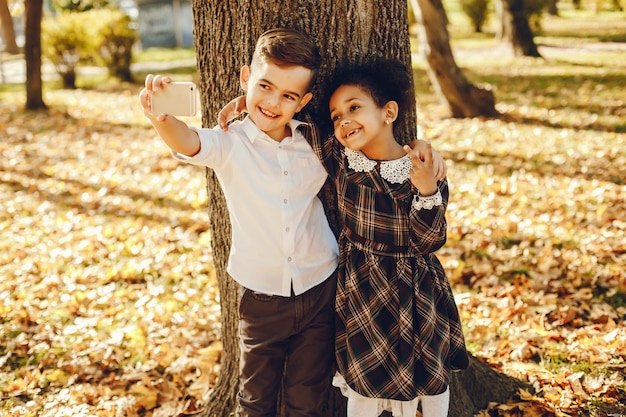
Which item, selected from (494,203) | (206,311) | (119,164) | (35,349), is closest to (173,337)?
(206,311)

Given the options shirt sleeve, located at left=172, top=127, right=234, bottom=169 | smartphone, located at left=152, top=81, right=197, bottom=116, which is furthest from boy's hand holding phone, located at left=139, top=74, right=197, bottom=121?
shirt sleeve, located at left=172, top=127, right=234, bottom=169

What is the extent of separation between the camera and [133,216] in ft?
21.8

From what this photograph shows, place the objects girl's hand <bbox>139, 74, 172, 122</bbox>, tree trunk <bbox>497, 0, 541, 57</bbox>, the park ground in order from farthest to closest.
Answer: tree trunk <bbox>497, 0, 541, 57</bbox>
the park ground
girl's hand <bbox>139, 74, 172, 122</bbox>

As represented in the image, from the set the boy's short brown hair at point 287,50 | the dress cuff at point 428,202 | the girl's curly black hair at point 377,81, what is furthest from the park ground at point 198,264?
the boy's short brown hair at point 287,50

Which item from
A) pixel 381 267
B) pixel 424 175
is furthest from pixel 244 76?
pixel 381 267

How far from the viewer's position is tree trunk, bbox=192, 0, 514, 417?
2.62 m

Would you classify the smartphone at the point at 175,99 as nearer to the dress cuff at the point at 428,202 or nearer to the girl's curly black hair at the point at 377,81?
the girl's curly black hair at the point at 377,81

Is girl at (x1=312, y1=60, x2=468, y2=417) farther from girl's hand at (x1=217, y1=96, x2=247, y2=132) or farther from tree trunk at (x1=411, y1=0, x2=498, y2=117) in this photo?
tree trunk at (x1=411, y1=0, x2=498, y2=117)

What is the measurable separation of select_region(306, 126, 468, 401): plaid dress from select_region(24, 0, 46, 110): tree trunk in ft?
36.3

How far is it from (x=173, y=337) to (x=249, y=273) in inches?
76.9

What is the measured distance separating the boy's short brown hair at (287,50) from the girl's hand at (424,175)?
0.52 meters

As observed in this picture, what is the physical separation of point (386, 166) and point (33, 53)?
1141 cm

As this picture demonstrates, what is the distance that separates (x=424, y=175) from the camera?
7.68 ft

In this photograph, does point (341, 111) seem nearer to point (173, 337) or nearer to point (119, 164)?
point (173, 337)
